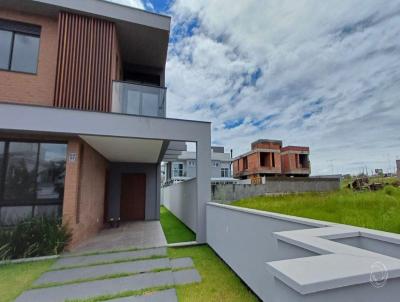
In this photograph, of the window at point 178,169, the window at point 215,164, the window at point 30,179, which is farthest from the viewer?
the window at point 215,164

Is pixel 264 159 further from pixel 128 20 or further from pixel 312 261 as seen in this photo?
pixel 312 261

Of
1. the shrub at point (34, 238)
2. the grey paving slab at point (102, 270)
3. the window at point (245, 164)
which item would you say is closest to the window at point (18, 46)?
the shrub at point (34, 238)

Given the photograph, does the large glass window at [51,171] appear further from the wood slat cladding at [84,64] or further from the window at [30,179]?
the wood slat cladding at [84,64]

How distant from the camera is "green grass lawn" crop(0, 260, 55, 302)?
3.16m

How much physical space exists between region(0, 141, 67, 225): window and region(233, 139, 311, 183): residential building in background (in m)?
22.1

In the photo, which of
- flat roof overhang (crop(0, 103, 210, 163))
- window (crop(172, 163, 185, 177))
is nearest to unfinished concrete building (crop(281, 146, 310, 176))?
window (crop(172, 163, 185, 177))

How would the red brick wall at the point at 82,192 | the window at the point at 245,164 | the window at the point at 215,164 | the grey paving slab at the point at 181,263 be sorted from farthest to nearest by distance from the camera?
the window at the point at 245,164
the window at the point at 215,164
the red brick wall at the point at 82,192
the grey paving slab at the point at 181,263

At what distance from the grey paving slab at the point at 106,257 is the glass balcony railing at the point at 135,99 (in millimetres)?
4078

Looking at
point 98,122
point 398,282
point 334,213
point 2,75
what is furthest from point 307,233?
point 2,75

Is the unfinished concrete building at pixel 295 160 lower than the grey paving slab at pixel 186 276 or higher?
higher

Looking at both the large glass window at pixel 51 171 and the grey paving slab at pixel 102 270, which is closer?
the grey paving slab at pixel 102 270

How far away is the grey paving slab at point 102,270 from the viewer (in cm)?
366

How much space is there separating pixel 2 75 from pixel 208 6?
657cm

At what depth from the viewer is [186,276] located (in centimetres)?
370
